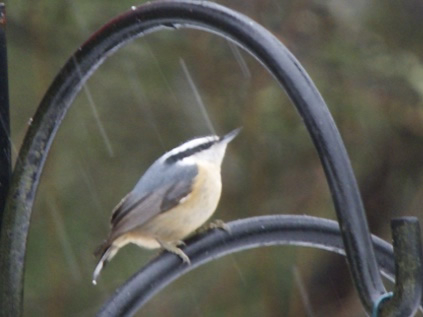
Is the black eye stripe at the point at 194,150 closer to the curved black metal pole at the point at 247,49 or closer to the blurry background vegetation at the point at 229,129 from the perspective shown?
the curved black metal pole at the point at 247,49

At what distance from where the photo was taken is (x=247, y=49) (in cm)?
116

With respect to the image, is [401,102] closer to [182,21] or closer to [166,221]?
[166,221]

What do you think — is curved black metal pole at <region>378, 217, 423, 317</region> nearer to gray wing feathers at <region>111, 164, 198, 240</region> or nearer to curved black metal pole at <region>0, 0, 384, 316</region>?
curved black metal pole at <region>0, 0, 384, 316</region>

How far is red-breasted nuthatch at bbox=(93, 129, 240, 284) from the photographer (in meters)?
1.88

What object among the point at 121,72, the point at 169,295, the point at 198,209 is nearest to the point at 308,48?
the point at 121,72

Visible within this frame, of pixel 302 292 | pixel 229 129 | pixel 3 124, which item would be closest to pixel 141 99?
pixel 229 129

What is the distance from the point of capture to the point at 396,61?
3.46 metres

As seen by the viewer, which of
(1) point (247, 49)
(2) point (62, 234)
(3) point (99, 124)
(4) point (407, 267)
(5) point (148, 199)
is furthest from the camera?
(3) point (99, 124)

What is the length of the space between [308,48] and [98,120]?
83cm

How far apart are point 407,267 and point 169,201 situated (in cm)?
98

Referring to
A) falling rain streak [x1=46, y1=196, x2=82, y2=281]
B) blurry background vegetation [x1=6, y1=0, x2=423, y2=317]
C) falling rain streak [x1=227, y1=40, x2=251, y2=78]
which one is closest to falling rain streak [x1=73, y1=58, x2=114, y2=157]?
blurry background vegetation [x1=6, y1=0, x2=423, y2=317]

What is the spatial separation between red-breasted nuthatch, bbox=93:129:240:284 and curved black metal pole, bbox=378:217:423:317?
34.1 inches

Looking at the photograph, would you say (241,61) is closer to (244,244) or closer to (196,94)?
(196,94)

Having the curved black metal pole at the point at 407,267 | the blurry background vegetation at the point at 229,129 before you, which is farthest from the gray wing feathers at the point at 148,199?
the blurry background vegetation at the point at 229,129
